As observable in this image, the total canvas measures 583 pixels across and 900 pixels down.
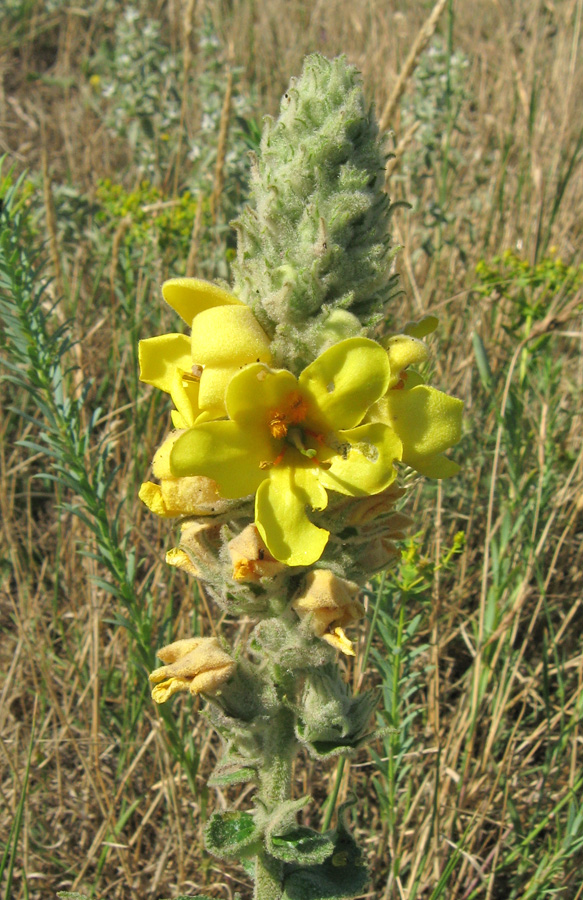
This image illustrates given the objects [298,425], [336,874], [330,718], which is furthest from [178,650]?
[336,874]

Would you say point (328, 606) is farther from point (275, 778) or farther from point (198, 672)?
point (275, 778)

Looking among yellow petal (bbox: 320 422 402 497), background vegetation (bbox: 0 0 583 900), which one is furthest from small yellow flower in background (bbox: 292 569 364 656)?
background vegetation (bbox: 0 0 583 900)

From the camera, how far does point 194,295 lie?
175cm

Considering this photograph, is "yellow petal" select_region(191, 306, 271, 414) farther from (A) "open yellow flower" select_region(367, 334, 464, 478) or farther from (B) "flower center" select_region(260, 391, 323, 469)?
(A) "open yellow flower" select_region(367, 334, 464, 478)

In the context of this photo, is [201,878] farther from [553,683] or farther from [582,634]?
[582,634]

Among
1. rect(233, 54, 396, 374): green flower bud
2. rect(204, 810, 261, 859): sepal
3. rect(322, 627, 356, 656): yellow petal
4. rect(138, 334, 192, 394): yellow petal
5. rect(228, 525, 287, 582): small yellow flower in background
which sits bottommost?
rect(204, 810, 261, 859): sepal

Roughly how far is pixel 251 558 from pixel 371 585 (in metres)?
1.17

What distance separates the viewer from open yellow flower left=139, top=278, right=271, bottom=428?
5.28ft

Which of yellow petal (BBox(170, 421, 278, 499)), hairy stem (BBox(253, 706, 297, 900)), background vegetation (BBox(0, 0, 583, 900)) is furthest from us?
background vegetation (BBox(0, 0, 583, 900))

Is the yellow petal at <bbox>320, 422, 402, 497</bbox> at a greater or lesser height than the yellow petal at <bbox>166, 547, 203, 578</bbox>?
greater

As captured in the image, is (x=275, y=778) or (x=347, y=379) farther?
(x=275, y=778)

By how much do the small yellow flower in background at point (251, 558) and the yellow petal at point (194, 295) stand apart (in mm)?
527

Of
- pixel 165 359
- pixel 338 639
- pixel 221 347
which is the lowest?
pixel 338 639

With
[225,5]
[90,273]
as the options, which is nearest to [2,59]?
[225,5]
